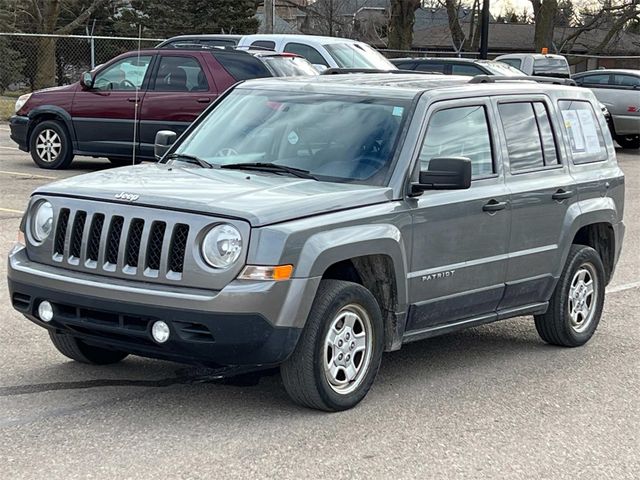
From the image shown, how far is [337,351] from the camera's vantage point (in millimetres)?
6020

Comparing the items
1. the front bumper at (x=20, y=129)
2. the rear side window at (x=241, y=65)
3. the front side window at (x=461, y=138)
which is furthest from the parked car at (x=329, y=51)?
the front side window at (x=461, y=138)

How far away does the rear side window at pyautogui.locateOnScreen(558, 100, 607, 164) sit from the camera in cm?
798

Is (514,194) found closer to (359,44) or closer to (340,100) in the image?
(340,100)

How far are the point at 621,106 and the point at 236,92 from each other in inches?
801

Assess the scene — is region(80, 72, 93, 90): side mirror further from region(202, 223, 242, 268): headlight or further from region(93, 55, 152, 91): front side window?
region(202, 223, 242, 268): headlight

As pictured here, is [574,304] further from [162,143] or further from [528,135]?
[162,143]

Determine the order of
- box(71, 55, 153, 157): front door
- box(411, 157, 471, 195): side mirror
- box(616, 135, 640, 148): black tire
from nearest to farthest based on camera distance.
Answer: box(411, 157, 471, 195): side mirror < box(71, 55, 153, 157): front door < box(616, 135, 640, 148): black tire

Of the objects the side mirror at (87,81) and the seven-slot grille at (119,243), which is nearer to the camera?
the seven-slot grille at (119,243)

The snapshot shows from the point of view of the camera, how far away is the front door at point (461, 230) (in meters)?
6.55

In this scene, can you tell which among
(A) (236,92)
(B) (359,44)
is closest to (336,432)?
(A) (236,92)

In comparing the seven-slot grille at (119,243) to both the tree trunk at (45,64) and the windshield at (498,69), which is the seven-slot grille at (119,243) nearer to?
the windshield at (498,69)

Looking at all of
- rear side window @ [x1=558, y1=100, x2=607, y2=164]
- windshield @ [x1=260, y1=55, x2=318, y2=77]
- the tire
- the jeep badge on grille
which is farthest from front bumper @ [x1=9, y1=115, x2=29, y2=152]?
the tire

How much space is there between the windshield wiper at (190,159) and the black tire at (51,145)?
10.5 metres

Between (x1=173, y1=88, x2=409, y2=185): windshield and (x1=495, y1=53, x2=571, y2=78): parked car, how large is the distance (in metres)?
20.8
